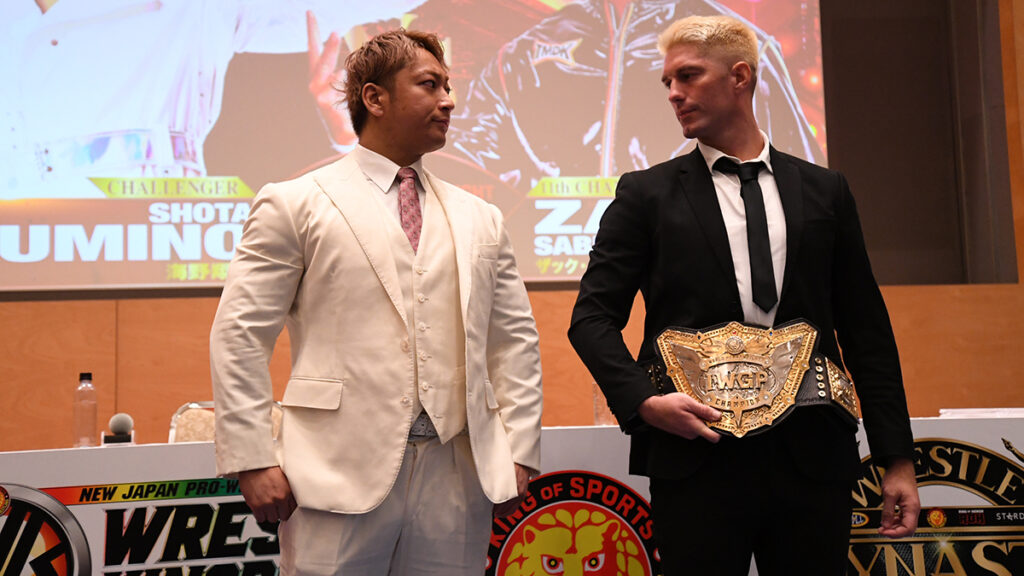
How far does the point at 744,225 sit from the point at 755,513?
50 cm

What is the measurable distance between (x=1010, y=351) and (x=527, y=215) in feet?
7.17

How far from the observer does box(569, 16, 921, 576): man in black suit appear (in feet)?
4.95

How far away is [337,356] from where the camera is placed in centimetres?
160

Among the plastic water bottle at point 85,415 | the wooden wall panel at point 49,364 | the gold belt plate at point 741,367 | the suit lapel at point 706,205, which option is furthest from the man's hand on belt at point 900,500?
the wooden wall panel at point 49,364

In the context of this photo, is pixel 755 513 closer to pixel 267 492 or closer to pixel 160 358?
pixel 267 492

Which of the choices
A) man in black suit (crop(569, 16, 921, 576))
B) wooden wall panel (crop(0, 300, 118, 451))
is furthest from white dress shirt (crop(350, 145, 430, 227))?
wooden wall panel (crop(0, 300, 118, 451))

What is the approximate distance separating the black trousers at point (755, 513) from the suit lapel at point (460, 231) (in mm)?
504

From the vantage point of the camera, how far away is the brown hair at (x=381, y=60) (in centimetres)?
184

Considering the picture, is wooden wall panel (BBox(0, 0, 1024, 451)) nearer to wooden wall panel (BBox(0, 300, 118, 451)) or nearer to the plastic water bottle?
wooden wall panel (BBox(0, 300, 118, 451))

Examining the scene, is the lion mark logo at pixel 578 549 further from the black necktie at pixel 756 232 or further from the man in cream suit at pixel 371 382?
the black necktie at pixel 756 232

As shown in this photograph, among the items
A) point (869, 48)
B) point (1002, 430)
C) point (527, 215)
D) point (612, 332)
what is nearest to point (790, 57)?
point (869, 48)

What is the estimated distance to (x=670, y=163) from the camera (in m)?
1.77

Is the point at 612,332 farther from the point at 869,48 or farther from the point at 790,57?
the point at 869,48

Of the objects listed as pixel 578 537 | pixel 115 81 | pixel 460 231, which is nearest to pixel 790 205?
pixel 460 231
